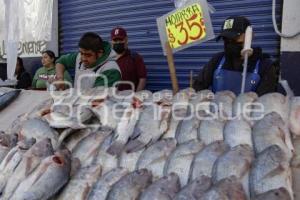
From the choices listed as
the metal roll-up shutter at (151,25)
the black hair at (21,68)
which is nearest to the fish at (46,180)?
the metal roll-up shutter at (151,25)

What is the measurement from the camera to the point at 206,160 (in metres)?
2.36

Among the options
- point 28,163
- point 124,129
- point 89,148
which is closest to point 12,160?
point 28,163

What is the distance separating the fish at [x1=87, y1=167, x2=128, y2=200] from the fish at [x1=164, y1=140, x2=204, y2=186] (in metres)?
0.26

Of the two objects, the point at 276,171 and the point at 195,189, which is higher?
the point at 276,171

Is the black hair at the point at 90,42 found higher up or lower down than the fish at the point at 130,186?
higher up

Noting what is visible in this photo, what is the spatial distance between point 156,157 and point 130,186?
0.25 meters

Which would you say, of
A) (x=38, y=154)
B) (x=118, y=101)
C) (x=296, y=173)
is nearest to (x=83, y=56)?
(x=118, y=101)

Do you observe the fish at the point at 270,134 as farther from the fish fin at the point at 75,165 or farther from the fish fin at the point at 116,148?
the fish fin at the point at 75,165

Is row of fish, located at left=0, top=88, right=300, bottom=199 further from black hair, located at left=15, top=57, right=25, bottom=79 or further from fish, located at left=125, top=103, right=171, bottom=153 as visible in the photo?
black hair, located at left=15, top=57, right=25, bottom=79

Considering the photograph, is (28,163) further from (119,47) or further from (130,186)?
(119,47)

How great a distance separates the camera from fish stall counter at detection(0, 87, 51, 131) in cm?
389

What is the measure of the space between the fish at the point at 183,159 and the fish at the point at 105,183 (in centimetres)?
26

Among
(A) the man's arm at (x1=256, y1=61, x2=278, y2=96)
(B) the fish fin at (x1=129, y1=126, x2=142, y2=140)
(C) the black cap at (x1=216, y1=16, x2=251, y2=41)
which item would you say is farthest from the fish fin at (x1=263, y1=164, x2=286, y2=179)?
(C) the black cap at (x1=216, y1=16, x2=251, y2=41)

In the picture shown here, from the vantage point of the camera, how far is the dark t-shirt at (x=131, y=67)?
5527mm
